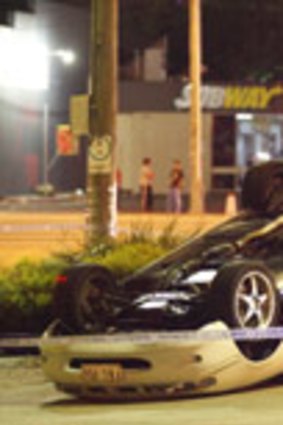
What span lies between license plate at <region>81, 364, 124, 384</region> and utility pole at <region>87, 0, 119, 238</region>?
16.8 feet

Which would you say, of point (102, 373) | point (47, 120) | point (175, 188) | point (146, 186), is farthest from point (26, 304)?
point (47, 120)

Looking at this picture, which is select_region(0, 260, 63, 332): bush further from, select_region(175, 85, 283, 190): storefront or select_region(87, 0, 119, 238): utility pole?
select_region(175, 85, 283, 190): storefront

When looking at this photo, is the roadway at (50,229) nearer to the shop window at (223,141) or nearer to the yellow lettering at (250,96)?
the yellow lettering at (250,96)

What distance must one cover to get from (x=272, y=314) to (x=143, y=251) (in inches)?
154

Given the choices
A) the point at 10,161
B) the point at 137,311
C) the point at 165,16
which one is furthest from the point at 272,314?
the point at 165,16

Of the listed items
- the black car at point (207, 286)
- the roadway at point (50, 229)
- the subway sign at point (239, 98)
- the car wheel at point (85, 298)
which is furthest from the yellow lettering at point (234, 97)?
the car wheel at point (85, 298)

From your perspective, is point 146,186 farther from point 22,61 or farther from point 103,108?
point 103,108

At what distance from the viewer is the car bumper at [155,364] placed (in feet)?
29.0

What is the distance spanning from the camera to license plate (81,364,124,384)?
29.3 feet

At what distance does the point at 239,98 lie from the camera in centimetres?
4981

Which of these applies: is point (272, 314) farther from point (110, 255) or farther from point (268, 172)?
point (110, 255)

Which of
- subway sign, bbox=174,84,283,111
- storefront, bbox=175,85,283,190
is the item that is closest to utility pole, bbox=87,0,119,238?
storefront, bbox=175,85,283,190

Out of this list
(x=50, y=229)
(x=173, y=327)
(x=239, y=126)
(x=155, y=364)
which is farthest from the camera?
(x=239, y=126)

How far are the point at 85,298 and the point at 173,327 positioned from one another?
0.79 metres
